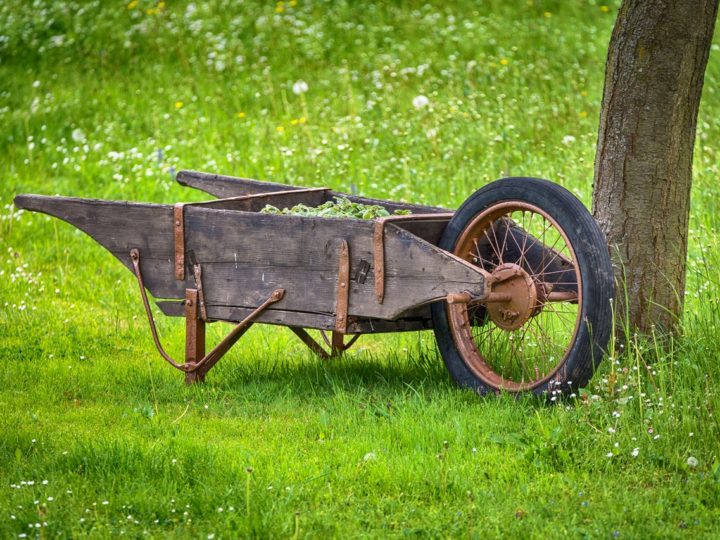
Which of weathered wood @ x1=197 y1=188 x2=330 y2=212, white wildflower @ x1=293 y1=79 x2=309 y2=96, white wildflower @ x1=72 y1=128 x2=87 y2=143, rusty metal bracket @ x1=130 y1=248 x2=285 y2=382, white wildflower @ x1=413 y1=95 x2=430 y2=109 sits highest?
white wildflower @ x1=293 y1=79 x2=309 y2=96

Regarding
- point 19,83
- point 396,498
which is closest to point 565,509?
point 396,498

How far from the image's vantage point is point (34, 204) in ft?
19.4

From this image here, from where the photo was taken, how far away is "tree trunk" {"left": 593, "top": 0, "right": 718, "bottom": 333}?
5125 mm

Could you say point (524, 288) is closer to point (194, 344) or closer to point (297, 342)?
point (194, 344)

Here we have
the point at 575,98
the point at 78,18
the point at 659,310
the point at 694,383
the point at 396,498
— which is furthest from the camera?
the point at 78,18

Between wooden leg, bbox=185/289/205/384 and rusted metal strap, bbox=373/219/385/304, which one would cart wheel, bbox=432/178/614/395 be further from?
wooden leg, bbox=185/289/205/384

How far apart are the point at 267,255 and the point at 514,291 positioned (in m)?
1.27

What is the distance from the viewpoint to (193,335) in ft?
18.8

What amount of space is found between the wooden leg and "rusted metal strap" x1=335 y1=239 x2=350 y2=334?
34.7 inches

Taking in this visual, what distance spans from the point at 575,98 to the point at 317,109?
104 inches

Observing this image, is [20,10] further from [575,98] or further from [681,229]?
[681,229]

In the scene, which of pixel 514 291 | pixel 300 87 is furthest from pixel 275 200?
pixel 300 87

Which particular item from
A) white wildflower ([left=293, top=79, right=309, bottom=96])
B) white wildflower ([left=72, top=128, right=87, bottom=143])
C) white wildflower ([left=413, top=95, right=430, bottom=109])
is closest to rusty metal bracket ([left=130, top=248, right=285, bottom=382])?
white wildflower ([left=413, top=95, right=430, bottom=109])

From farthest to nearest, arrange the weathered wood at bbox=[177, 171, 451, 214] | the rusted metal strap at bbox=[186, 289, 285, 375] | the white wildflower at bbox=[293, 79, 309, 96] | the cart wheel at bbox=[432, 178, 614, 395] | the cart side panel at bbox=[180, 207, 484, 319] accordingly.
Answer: the white wildflower at bbox=[293, 79, 309, 96] → the weathered wood at bbox=[177, 171, 451, 214] → the rusted metal strap at bbox=[186, 289, 285, 375] → the cart side panel at bbox=[180, 207, 484, 319] → the cart wheel at bbox=[432, 178, 614, 395]
